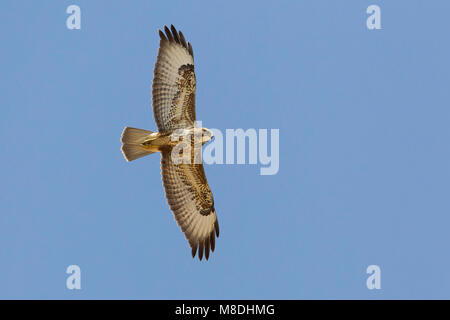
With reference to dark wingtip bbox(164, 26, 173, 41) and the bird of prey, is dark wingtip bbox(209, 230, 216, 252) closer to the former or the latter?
the bird of prey

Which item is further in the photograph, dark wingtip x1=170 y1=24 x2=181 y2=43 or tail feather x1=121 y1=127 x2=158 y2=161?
dark wingtip x1=170 y1=24 x2=181 y2=43

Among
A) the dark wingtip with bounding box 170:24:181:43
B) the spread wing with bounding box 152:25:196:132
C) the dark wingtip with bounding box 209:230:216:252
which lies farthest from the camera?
the dark wingtip with bounding box 209:230:216:252

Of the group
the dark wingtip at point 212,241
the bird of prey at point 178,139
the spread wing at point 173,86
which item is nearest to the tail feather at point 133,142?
the bird of prey at point 178,139

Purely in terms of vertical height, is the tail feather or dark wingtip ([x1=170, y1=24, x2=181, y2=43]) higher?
dark wingtip ([x1=170, y1=24, x2=181, y2=43])

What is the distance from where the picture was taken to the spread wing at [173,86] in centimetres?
1041

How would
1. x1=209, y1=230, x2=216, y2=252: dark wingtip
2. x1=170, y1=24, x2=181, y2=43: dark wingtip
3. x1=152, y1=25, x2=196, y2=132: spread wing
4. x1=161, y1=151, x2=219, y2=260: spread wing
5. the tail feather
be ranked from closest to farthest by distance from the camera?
the tail feather < x1=152, y1=25, x2=196, y2=132: spread wing < x1=170, y1=24, x2=181, y2=43: dark wingtip < x1=161, y1=151, x2=219, y2=260: spread wing < x1=209, y1=230, x2=216, y2=252: dark wingtip

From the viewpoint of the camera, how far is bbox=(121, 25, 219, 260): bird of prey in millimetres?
10312

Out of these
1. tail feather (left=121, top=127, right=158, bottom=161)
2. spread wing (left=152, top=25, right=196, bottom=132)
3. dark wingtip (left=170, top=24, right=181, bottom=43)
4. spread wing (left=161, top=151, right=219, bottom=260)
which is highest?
dark wingtip (left=170, top=24, right=181, bottom=43)

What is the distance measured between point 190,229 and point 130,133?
1881 mm

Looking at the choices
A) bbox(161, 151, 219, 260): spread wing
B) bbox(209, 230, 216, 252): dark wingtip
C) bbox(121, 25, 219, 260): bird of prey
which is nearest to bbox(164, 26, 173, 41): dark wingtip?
bbox(121, 25, 219, 260): bird of prey
